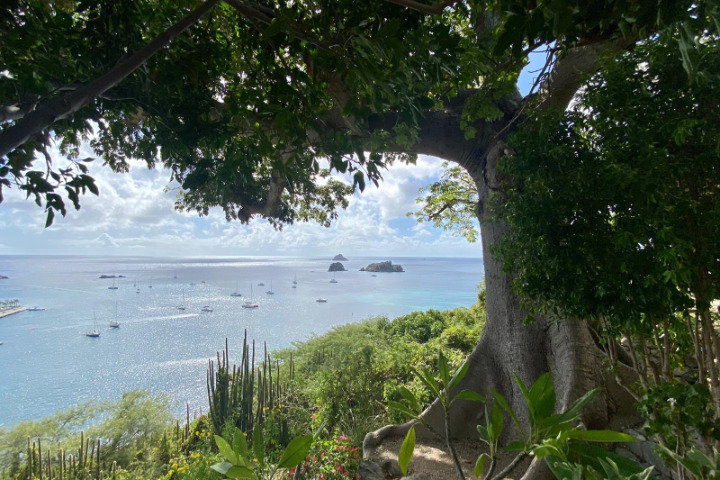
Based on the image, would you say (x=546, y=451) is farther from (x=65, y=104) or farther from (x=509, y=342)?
(x=509, y=342)

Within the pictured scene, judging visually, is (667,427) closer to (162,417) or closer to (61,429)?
(162,417)

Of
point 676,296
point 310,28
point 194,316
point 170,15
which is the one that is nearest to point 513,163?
point 676,296

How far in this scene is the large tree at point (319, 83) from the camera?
866 millimetres

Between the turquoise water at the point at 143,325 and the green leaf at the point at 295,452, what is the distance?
613 centimetres

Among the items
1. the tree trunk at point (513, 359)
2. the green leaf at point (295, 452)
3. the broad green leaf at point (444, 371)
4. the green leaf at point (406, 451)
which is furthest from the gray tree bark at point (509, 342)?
the green leaf at point (295, 452)

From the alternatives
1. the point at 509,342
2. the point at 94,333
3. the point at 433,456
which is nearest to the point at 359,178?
the point at 509,342

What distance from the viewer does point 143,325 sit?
11.9m

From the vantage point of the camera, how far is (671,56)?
1.48 meters

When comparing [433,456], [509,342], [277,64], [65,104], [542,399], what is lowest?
[433,456]

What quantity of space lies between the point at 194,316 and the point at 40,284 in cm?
961

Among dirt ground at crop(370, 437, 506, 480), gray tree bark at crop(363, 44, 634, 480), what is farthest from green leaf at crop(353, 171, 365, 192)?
dirt ground at crop(370, 437, 506, 480)

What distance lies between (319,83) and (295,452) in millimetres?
1825

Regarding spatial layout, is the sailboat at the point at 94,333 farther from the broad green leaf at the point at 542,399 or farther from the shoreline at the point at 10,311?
the broad green leaf at the point at 542,399

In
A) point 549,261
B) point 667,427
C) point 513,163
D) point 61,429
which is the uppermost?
point 513,163
